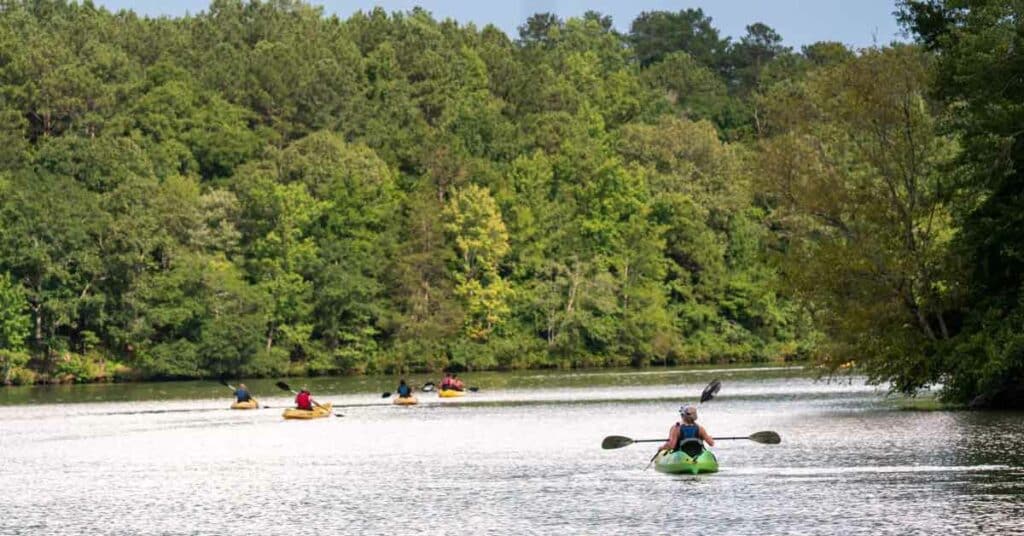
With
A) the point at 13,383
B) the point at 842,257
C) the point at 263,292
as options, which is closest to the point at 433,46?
the point at 263,292

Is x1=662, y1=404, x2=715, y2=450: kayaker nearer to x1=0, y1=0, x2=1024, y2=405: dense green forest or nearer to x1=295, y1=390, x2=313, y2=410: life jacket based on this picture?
x1=295, y1=390, x2=313, y2=410: life jacket

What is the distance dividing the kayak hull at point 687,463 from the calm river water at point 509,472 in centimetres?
34

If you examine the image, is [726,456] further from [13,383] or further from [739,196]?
[739,196]

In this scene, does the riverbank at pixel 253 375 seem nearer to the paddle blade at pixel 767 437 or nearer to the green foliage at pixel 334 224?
the green foliage at pixel 334 224

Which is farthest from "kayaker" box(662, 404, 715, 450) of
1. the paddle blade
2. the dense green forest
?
the dense green forest

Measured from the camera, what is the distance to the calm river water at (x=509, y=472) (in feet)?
106

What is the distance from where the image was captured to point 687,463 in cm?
3897

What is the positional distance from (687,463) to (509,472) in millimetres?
4578

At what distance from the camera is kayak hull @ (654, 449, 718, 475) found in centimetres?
3900

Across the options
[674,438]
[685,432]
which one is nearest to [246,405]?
[674,438]

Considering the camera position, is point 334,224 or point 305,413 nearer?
point 305,413

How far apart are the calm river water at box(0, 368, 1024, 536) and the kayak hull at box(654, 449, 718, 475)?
13.4 inches

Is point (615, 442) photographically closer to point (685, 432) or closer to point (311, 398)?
point (685, 432)

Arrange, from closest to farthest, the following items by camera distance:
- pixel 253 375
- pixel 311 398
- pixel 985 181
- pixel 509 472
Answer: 1. pixel 509 472
2. pixel 985 181
3. pixel 311 398
4. pixel 253 375
